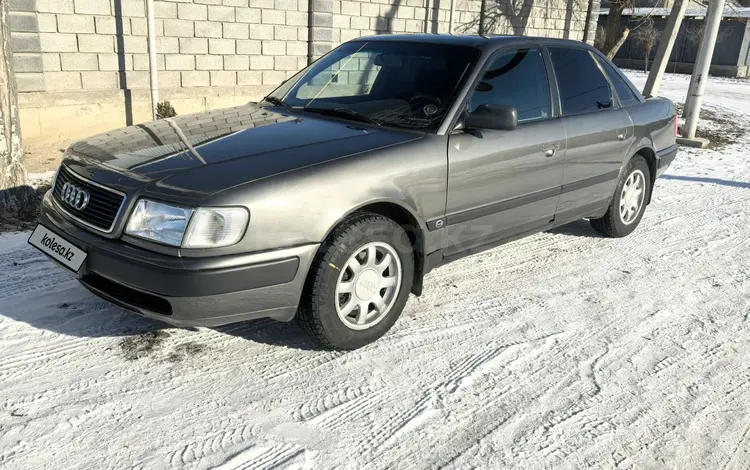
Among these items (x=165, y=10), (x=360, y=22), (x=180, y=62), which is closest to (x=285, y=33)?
(x=360, y=22)

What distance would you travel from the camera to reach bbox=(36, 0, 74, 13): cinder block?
7.47 meters

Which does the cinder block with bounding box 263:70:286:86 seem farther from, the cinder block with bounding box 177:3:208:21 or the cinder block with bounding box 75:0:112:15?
the cinder block with bounding box 75:0:112:15

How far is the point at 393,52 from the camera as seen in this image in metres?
4.21

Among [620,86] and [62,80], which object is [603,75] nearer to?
[620,86]

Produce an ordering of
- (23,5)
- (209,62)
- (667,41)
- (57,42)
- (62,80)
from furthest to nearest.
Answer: (667,41) < (209,62) < (62,80) < (57,42) < (23,5)

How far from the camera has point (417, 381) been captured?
3.11 metres

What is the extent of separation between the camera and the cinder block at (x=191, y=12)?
8.80m

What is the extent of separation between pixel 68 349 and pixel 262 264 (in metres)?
1.21

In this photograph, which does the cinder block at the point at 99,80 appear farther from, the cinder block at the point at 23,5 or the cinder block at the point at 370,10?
the cinder block at the point at 370,10

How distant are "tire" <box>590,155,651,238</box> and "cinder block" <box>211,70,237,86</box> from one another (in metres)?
6.20

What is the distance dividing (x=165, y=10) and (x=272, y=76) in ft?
6.63

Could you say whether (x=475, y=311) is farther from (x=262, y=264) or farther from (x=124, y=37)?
(x=124, y=37)

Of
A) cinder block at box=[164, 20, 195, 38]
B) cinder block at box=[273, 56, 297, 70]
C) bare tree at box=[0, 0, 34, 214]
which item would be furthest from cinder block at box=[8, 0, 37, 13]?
cinder block at box=[273, 56, 297, 70]

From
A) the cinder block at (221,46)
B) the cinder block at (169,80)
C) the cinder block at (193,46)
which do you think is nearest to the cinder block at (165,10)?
the cinder block at (193,46)
